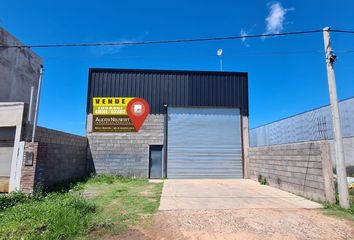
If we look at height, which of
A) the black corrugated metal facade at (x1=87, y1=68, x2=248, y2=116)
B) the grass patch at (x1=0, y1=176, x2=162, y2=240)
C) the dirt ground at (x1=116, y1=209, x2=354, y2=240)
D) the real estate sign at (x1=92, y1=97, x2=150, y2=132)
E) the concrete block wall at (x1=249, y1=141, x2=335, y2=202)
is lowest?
the dirt ground at (x1=116, y1=209, x2=354, y2=240)

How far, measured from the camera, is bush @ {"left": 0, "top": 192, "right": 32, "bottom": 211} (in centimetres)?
757

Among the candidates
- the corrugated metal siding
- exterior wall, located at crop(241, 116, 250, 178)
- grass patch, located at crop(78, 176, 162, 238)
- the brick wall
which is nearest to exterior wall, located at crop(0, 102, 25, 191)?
the brick wall

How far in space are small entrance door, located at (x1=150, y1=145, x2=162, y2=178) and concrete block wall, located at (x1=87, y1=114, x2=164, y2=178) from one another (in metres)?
0.33

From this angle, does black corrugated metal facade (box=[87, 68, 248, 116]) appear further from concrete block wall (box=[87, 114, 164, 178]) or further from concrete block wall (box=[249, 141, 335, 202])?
concrete block wall (box=[249, 141, 335, 202])

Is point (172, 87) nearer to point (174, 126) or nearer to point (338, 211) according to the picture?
point (174, 126)

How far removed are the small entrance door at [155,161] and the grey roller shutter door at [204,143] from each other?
560 millimetres

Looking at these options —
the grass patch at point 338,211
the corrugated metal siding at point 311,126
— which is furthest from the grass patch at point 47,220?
the corrugated metal siding at point 311,126

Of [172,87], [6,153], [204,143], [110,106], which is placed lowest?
[6,153]

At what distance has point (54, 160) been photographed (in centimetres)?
1166

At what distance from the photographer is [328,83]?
8.81 meters

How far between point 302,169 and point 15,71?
16.2 m

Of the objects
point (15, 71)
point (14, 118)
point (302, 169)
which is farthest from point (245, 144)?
point (15, 71)

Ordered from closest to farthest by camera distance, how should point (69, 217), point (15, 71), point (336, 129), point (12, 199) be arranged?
point (69, 217) < point (12, 199) < point (336, 129) < point (15, 71)

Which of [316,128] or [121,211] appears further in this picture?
Result: [316,128]
